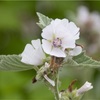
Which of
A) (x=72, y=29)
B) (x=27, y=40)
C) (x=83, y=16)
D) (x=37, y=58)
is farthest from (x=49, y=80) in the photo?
(x=27, y=40)

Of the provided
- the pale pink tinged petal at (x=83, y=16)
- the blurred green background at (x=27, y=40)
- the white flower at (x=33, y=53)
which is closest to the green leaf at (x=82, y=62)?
the white flower at (x=33, y=53)

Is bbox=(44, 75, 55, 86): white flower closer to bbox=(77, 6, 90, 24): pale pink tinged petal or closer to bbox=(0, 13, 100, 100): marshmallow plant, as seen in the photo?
bbox=(0, 13, 100, 100): marshmallow plant

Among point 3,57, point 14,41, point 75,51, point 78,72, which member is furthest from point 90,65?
point 14,41

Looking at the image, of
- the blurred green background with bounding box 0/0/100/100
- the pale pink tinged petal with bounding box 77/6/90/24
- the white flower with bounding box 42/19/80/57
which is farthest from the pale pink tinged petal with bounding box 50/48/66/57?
the pale pink tinged petal with bounding box 77/6/90/24

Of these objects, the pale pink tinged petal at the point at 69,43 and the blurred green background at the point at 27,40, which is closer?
the pale pink tinged petal at the point at 69,43

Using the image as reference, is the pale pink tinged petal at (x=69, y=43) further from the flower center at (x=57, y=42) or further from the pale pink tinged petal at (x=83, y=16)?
the pale pink tinged petal at (x=83, y=16)

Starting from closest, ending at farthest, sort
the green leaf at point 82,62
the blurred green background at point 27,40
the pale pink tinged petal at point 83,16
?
1. the green leaf at point 82,62
2. the blurred green background at point 27,40
3. the pale pink tinged petal at point 83,16

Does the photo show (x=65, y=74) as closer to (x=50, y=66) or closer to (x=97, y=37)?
(x=97, y=37)
